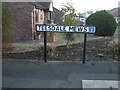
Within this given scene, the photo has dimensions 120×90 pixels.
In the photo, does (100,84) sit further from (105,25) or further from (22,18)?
(22,18)

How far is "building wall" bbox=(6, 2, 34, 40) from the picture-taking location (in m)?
14.6

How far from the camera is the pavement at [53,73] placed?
515 cm

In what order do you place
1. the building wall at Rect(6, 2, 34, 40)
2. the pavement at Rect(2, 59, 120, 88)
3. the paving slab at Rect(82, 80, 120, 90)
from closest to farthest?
the paving slab at Rect(82, 80, 120, 90), the pavement at Rect(2, 59, 120, 88), the building wall at Rect(6, 2, 34, 40)

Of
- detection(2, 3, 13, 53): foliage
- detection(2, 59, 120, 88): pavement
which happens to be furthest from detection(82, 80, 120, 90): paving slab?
detection(2, 3, 13, 53): foliage

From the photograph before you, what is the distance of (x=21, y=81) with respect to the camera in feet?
17.4

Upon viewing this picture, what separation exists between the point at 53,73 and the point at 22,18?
10039 millimetres

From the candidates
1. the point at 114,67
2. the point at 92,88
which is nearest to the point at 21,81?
the point at 92,88

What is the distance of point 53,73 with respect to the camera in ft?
19.7

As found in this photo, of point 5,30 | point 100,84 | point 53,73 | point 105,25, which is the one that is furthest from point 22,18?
point 100,84

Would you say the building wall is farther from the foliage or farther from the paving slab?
the paving slab

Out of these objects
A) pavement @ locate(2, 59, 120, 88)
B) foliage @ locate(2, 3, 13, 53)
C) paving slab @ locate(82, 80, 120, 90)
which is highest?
foliage @ locate(2, 3, 13, 53)

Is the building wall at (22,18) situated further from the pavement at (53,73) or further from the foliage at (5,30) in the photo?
the pavement at (53,73)

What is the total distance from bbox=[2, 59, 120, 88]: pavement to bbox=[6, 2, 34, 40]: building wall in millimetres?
7862

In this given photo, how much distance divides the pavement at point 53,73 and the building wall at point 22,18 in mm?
7862
